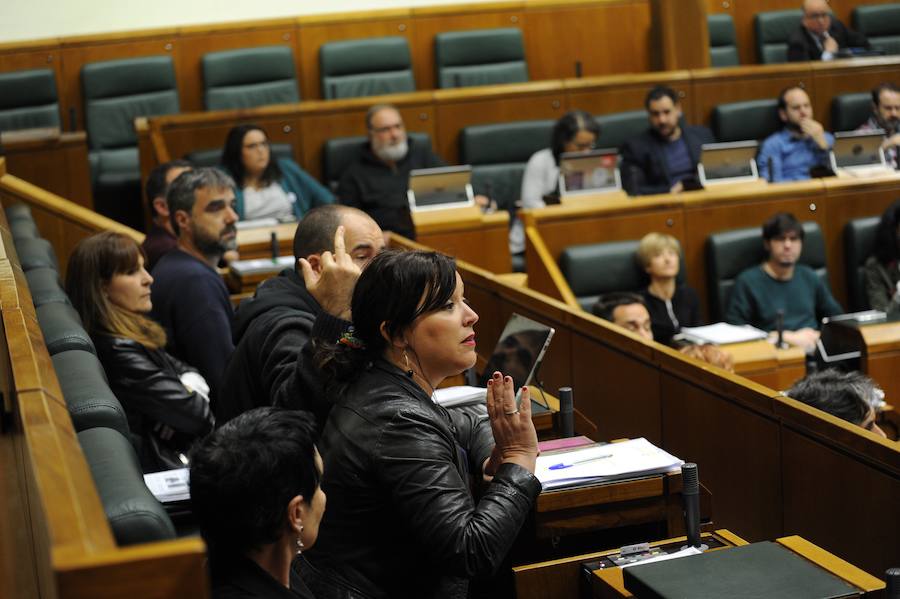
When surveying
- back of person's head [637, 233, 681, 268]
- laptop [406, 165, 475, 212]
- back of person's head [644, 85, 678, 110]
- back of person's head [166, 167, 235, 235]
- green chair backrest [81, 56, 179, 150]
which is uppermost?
green chair backrest [81, 56, 179, 150]

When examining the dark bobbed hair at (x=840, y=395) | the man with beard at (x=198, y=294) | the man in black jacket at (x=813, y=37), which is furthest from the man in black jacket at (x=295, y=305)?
the man in black jacket at (x=813, y=37)

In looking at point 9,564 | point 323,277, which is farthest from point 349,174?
point 9,564

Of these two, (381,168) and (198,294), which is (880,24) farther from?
(198,294)

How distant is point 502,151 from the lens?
328 centimetres

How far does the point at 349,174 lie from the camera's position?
3.01m

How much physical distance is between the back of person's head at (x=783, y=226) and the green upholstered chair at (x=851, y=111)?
43.4 inches

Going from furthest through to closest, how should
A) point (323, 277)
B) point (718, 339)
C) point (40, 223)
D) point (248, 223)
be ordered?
point (248, 223)
point (40, 223)
point (718, 339)
point (323, 277)

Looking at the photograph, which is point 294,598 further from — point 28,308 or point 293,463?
point 28,308

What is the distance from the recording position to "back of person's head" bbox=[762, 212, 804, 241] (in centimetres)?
256

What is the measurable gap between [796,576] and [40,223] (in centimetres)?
193

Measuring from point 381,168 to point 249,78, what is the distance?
2.21 ft

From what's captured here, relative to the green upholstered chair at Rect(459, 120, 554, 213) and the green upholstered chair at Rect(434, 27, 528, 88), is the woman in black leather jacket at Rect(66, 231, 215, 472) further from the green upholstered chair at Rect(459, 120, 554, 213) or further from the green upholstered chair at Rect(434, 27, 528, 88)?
the green upholstered chair at Rect(434, 27, 528, 88)

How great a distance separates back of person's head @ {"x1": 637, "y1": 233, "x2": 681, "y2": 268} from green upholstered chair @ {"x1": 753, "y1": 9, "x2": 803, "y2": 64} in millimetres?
1761

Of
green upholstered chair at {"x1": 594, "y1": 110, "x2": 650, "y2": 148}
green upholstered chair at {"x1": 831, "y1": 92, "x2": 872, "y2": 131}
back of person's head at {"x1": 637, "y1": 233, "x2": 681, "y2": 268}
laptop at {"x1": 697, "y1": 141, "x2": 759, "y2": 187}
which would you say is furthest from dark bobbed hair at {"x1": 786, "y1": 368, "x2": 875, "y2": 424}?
green upholstered chair at {"x1": 831, "y1": 92, "x2": 872, "y2": 131}
